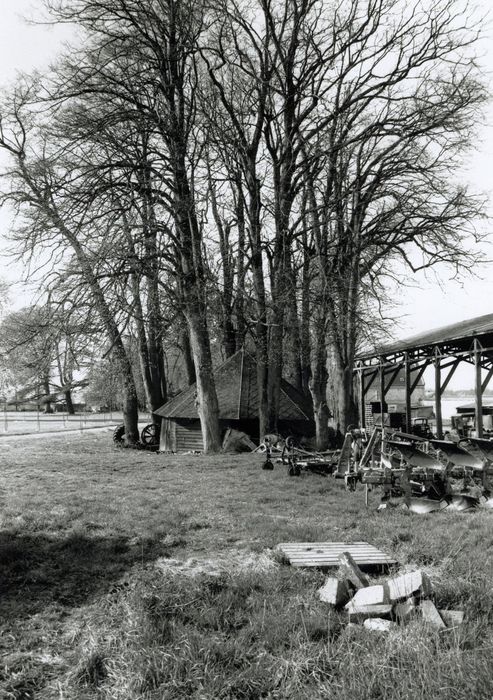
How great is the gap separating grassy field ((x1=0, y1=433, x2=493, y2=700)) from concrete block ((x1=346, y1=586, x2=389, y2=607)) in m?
0.26

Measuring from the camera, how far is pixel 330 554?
6652 millimetres

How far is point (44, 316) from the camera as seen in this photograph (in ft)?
54.7

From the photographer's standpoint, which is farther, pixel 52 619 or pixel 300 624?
pixel 52 619

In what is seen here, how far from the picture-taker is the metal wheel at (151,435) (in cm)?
2570

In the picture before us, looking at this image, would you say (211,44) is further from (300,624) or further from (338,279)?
(300,624)

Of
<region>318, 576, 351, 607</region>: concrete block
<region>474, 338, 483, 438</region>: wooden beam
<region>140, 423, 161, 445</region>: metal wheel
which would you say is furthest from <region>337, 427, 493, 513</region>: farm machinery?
<region>140, 423, 161, 445</region>: metal wheel

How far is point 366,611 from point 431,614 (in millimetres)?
536

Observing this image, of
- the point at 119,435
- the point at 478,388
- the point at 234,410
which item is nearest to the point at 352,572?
the point at 478,388

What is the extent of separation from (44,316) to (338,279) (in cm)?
864

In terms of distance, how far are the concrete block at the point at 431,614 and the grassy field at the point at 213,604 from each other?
107 mm

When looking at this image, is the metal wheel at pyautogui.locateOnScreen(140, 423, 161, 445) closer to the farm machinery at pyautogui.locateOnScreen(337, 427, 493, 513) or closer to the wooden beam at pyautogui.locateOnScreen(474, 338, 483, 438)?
the wooden beam at pyautogui.locateOnScreen(474, 338, 483, 438)

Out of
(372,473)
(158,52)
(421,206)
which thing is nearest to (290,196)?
(421,206)

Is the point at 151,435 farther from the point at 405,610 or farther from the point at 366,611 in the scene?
the point at 405,610

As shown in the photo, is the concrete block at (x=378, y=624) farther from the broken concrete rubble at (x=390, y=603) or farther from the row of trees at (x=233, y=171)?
the row of trees at (x=233, y=171)
